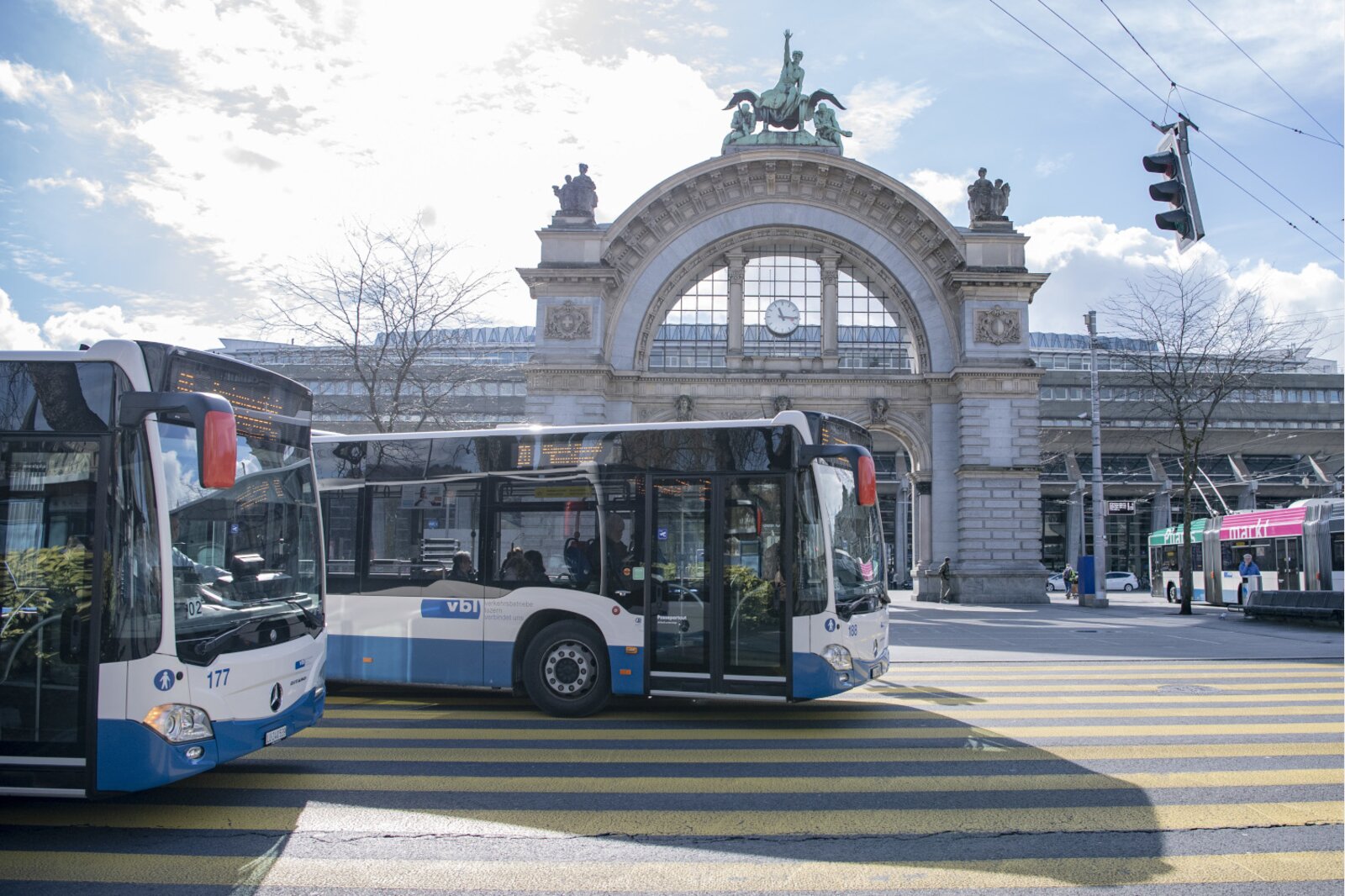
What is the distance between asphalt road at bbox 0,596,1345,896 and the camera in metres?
5.71

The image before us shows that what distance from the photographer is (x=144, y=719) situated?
20.9 feet

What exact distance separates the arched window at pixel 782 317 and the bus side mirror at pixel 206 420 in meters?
29.9

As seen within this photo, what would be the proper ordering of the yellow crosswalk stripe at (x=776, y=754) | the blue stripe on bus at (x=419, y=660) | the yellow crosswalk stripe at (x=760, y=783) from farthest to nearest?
the blue stripe on bus at (x=419, y=660) < the yellow crosswalk stripe at (x=776, y=754) < the yellow crosswalk stripe at (x=760, y=783)

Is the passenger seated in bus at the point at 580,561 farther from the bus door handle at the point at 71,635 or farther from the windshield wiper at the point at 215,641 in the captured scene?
the bus door handle at the point at 71,635

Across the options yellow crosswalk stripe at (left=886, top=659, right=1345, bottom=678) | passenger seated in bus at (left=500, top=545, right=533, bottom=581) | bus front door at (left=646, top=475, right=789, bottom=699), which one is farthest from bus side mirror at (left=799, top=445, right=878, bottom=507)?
yellow crosswalk stripe at (left=886, top=659, right=1345, bottom=678)

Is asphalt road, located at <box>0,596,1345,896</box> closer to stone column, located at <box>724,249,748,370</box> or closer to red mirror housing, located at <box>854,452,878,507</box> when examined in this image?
red mirror housing, located at <box>854,452,878,507</box>

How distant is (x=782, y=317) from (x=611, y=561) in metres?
27.1

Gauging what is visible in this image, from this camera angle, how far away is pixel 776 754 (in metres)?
8.73

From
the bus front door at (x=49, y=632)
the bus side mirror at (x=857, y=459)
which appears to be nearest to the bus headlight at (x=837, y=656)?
the bus side mirror at (x=857, y=459)

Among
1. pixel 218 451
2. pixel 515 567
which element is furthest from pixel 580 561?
pixel 218 451

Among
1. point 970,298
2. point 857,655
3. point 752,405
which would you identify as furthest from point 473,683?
point 970,298

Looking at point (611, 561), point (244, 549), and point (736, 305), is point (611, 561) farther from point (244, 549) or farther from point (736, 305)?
point (736, 305)

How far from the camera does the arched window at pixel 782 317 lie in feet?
119

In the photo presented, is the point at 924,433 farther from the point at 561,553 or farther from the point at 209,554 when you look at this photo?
the point at 209,554
